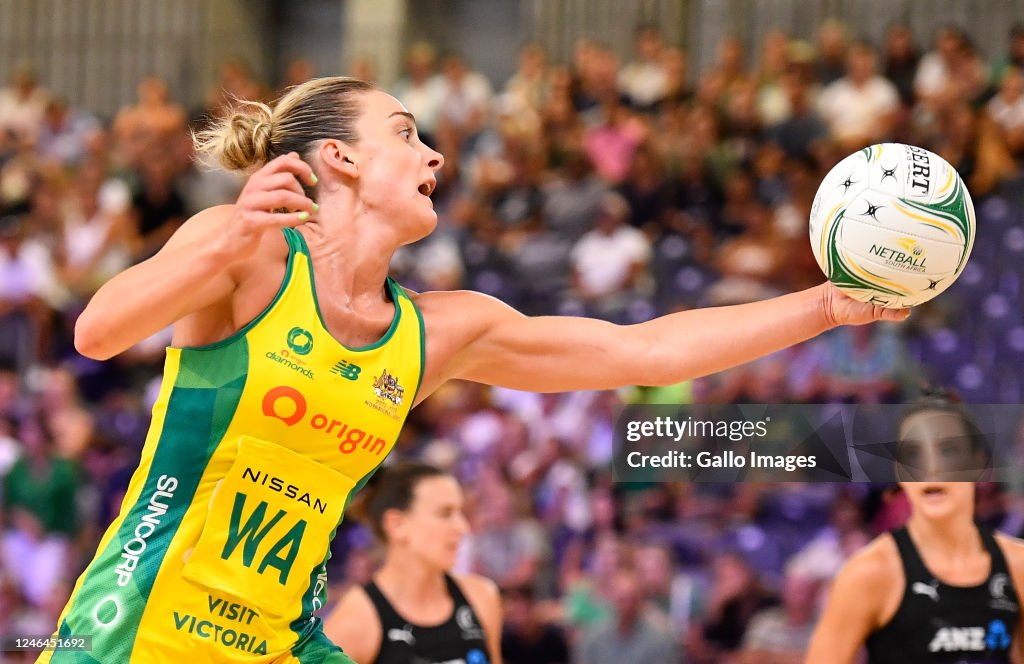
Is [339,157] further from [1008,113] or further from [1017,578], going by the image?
[1008,113]

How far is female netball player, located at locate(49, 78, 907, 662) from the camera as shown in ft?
9.61

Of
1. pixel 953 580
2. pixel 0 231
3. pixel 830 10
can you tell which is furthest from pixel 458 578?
pixel 830 10

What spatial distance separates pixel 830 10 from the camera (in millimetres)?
11805

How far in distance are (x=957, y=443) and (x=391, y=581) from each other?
7.95 feet

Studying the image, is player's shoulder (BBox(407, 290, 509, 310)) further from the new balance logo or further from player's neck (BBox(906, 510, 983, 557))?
player's neck (BBox(906, 510, 983, 557))

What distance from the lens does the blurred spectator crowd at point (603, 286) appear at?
7.23 meters

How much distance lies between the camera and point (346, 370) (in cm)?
325

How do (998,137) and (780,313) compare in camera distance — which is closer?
(780,313)

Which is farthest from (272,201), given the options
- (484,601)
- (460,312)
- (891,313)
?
(484,601)

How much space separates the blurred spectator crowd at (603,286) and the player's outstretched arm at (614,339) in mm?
3186

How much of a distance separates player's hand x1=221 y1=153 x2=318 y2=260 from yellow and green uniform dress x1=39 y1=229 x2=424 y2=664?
353 mm

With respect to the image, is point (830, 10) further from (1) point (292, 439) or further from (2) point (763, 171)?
(1) point (292, 439)

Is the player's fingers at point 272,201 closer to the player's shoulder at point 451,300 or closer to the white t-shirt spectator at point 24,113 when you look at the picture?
the player's shoulder at point 451,300

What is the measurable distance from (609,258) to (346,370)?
641cm
